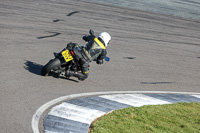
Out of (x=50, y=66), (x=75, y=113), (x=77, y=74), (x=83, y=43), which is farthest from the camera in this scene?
(x=83, y=43)

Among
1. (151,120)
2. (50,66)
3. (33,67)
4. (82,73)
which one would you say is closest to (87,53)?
(82,73)

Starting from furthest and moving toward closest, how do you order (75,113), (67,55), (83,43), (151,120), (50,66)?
(83,43) < (67,55) < (50,66) < (151,120) < (75,113)

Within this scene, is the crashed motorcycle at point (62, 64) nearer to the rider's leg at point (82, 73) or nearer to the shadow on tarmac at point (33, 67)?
the rider's leg at point (82, 73)

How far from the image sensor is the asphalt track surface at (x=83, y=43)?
7723 mm

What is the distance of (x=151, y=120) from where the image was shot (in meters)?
7.20

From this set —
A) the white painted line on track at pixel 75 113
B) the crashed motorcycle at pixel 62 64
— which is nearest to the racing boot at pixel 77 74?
the crashed motorcycle at pixel 62 64

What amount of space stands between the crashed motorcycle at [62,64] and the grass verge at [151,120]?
89.0 inches

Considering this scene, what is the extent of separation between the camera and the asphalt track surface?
772cm

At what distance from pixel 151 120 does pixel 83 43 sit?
6752mm

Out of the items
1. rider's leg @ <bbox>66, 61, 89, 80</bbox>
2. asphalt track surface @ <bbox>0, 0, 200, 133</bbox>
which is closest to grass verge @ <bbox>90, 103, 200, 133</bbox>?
asphalt track surface @ <bbox>0, 0, 200, 133</bbox>

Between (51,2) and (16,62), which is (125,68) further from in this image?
(51,2)

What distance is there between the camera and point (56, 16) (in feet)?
55.7

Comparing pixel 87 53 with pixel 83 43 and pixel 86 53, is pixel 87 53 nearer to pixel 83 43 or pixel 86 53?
pixel 86 53

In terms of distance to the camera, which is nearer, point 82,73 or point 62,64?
point 62,64
